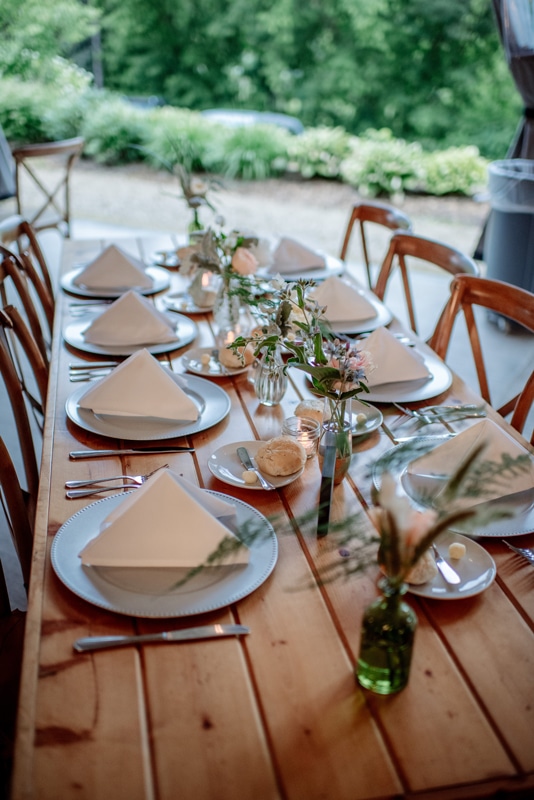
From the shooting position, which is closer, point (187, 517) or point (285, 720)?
point (285, 720)

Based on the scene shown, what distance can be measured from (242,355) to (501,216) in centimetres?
260

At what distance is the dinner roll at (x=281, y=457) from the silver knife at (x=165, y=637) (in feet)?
1.23

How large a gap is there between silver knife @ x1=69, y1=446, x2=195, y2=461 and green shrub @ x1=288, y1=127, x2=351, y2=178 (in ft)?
22.0

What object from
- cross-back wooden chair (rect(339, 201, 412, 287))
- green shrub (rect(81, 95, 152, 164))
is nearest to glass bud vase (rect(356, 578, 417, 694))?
cross-back wooden chair (rect(339, 201, 412, 287))

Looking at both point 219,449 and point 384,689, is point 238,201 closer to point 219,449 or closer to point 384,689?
point 219,449

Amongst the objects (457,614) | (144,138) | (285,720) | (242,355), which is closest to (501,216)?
(242,355)

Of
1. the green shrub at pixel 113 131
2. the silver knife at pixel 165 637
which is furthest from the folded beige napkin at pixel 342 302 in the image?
the green shrub at pixel 113 131

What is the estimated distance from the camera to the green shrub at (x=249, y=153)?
764 cm

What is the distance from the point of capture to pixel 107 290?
2236 mm

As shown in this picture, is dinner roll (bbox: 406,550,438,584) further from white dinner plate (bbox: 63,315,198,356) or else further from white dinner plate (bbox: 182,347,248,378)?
white dinner plate (bbox: 63,315,198,356)

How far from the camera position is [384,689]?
2.87 ft

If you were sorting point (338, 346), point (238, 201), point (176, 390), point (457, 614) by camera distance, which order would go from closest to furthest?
point (457, 614) < point (338, 346) < point (176, 390) < point (238, 201)

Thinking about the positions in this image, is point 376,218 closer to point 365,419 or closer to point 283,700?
point 365,419

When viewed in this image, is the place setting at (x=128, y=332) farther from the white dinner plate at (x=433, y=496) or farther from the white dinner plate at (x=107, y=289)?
the white dinner plate at (x=433, y=496)
